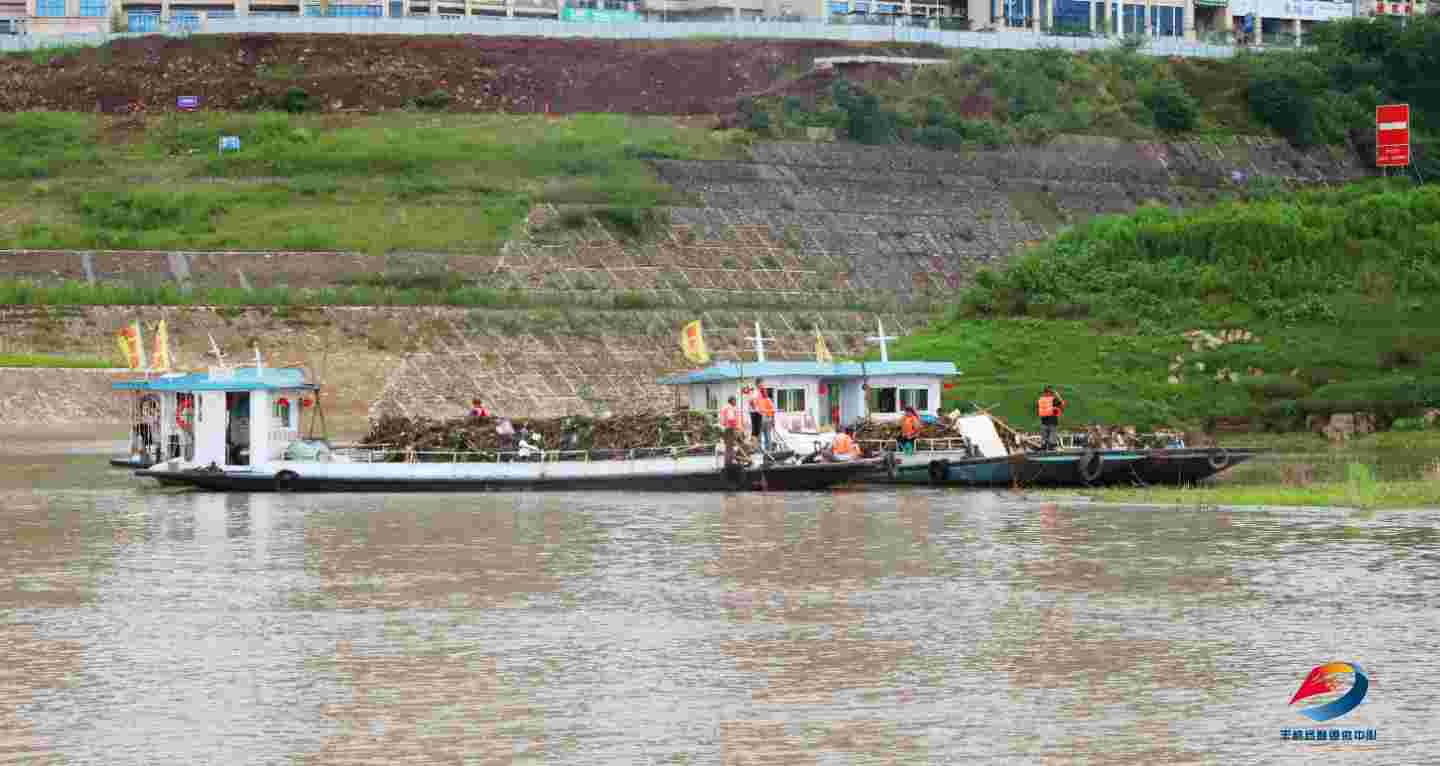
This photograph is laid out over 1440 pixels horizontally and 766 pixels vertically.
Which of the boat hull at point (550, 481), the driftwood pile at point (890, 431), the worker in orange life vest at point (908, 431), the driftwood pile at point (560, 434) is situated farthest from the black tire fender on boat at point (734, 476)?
the driftwood pile at point (890, 431)

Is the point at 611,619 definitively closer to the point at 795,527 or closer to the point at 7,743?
the point at 7,743

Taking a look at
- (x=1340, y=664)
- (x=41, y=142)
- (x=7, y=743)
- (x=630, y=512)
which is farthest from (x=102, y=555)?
(x=41, y=142)

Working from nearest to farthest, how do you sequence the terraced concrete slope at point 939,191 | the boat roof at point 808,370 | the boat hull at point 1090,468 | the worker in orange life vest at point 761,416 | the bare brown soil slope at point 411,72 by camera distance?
the boat hull at point 1090,468 < the worker in orange life vest at point 761,416 < the boat roof at point 808,370 < the terraced concrete slope at point 939,191 < the bare brown soil slope at point 411,72

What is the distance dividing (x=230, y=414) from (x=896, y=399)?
1661cm

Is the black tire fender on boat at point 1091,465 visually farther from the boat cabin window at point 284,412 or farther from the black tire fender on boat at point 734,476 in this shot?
the boat cabin window at point 284,412

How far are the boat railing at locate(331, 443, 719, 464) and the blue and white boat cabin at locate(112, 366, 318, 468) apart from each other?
1.82 metres

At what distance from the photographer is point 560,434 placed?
192 feet

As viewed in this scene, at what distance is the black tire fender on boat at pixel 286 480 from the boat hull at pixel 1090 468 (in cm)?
1485

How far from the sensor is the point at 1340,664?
2608cm

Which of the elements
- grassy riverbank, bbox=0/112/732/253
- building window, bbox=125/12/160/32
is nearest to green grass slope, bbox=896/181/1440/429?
grassy riverbank, bbox=0/112/732/253

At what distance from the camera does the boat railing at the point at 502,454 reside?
56.1 m

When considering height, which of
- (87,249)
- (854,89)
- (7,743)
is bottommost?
(7,743)

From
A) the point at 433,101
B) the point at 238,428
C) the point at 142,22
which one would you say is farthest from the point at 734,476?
the point at 142,22

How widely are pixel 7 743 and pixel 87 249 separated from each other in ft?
298
